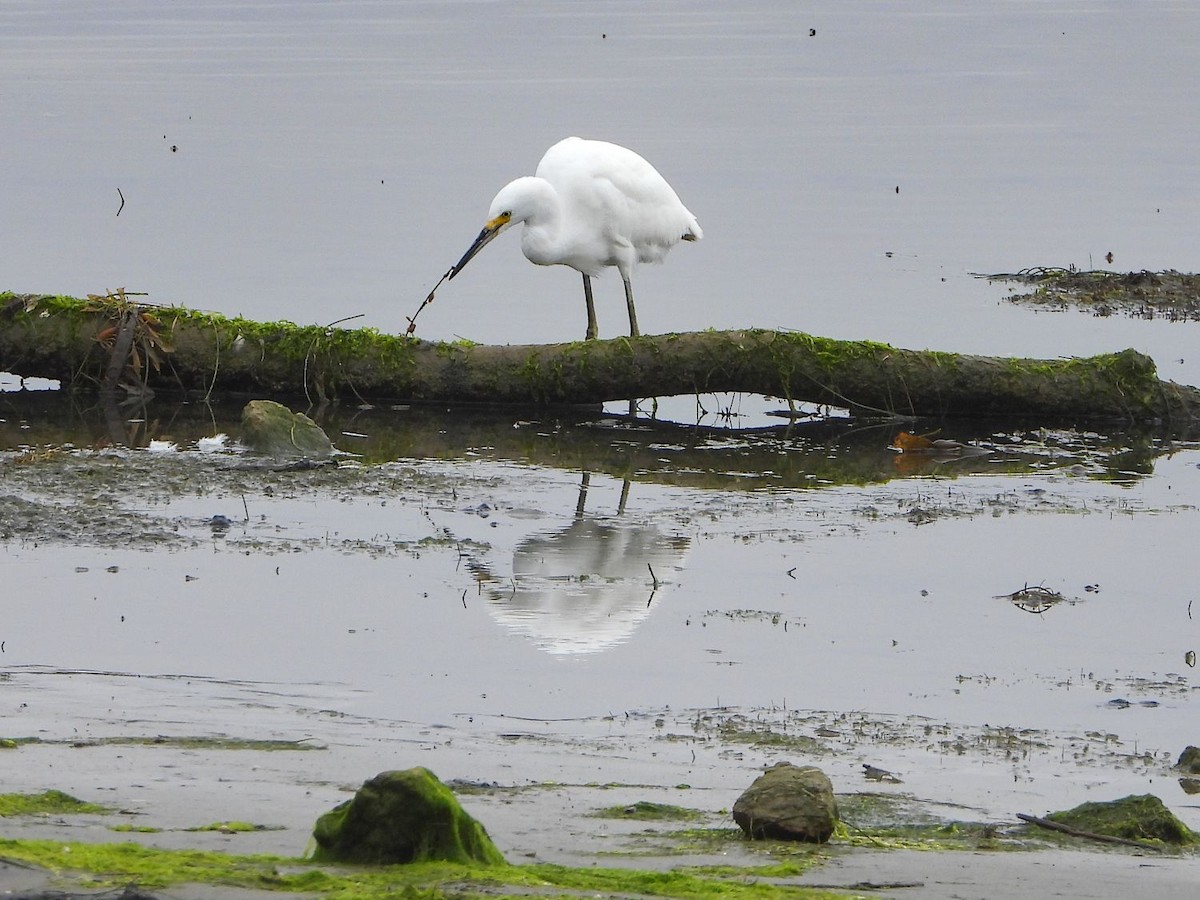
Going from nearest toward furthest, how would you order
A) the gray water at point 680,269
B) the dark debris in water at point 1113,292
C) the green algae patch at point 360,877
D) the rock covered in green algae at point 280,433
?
the green algae patch at point 360,877
the gray water at point 680,269
the rock covered in green algae at point 280,433
the dark debris in water at point 1113,292

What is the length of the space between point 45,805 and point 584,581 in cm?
404

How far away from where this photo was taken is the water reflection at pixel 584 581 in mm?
8406

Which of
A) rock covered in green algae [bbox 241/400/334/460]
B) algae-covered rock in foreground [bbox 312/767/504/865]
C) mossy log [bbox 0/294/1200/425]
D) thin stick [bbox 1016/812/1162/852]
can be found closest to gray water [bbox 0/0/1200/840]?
rock covered in green algae [bbox 241/400/334/460]

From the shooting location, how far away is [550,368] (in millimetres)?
13445

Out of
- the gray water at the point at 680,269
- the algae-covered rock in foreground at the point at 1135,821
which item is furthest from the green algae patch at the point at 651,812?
the gray water at the point at 680,269

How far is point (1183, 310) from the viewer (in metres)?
17.7

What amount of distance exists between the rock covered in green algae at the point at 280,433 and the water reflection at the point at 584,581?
191 centimetres

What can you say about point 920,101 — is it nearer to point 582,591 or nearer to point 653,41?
point 653,41

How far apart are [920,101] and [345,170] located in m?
12.9

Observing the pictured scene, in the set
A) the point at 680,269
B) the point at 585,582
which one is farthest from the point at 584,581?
the point at 680,269

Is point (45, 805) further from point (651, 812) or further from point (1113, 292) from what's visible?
point (1113, 292)

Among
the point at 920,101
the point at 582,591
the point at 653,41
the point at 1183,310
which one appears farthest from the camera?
the point at 653,41

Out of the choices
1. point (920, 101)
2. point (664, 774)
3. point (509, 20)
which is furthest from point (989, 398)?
point (509, 20)

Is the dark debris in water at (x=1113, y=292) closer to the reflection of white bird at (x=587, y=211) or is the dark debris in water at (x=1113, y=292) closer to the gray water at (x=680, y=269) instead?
the gray water at (x=680, y=269)
